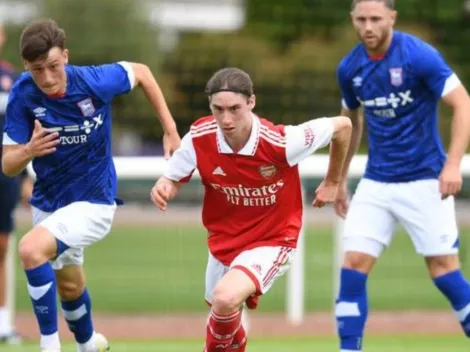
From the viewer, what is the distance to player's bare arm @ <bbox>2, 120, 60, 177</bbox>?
23.4 feet

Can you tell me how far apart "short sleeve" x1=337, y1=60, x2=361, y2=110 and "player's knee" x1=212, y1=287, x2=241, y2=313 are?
1.95 m

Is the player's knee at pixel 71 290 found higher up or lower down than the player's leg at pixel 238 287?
lower down

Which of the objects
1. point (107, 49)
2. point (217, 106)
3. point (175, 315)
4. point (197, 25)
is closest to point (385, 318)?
point (175, 315)

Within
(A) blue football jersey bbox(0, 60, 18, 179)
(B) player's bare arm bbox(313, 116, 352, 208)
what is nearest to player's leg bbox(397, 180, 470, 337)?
Result: (B) player's bare arm bbox(313, 116, 352, 208)

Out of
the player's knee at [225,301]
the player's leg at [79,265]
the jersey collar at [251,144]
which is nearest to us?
the player's knee at [225,301]

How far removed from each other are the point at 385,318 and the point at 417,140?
4.43 metres

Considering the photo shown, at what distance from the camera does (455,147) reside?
7574 mm

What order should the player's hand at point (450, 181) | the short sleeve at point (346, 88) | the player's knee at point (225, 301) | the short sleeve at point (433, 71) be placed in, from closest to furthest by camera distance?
the player's knee at point (225, 301)
the player's hand at point (450, 181)
the short sleeve at point (433, 71)
the short sleeve at point (346, 88)

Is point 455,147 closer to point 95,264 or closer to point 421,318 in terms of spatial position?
point 421,318

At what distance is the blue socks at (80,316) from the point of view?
800 centimetres

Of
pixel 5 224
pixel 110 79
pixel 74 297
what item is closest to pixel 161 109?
pixel 110 79

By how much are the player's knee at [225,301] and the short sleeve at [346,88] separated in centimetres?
195

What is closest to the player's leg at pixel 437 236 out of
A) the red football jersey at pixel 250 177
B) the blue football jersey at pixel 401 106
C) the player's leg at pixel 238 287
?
the blue football jersey at pixel 401 106

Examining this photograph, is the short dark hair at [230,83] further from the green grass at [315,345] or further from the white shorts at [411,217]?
the green grass at [315,345]
